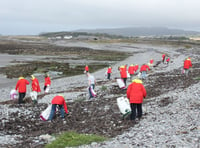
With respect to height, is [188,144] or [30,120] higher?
[188,144]

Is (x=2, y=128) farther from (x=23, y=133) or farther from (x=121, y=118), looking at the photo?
(x=121, y=118)

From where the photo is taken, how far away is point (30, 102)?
59.7 feet

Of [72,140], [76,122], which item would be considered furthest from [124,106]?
[72,140]

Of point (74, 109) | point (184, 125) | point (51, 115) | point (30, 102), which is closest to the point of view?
point (184, 125)

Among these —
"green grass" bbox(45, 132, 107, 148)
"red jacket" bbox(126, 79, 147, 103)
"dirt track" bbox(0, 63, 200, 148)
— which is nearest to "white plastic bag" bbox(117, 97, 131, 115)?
"dirt track" bbox(0, 63, 200, 148)

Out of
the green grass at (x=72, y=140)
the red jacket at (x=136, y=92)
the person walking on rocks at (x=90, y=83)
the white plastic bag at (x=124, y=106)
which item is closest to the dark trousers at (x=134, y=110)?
the red jacket at (x=136, y=92)

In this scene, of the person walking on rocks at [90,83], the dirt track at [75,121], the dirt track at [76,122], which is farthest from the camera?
the person walking on rocks at [90,83]

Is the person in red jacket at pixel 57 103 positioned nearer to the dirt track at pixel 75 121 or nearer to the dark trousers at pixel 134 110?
the dirt track at pixel 75 121

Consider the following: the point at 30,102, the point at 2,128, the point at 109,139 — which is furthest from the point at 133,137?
the point at 30,102

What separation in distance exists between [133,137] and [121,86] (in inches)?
430

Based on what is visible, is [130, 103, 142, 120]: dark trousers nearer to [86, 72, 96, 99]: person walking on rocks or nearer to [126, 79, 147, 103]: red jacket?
[126, 79, 147, 103]: red jacket

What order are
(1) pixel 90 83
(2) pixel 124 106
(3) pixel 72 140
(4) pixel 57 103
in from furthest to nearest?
(1) pixel 90 83 < (4) pixel 57 103 < (2) pixel 124 106 < (3) pixel 72 140

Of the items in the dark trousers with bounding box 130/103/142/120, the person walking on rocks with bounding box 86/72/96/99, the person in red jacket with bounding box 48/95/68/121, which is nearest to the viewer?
the dark trousers with bounding box 130/103/142/120

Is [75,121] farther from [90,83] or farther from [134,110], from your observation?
[90,83]
